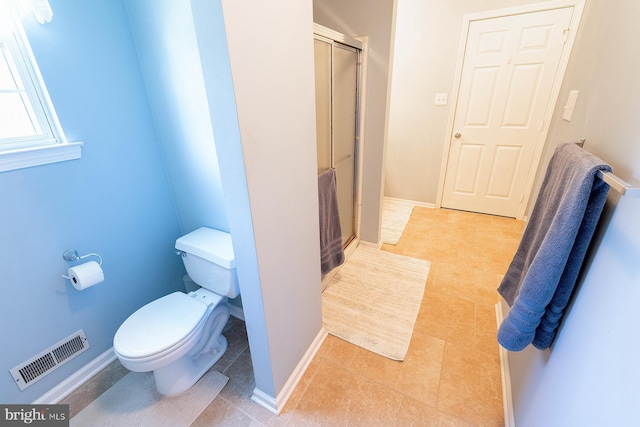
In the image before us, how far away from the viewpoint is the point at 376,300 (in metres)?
1.97

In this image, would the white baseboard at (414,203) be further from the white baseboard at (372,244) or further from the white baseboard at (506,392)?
the white baseboard at (506,392)

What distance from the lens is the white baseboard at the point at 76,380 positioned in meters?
1.31

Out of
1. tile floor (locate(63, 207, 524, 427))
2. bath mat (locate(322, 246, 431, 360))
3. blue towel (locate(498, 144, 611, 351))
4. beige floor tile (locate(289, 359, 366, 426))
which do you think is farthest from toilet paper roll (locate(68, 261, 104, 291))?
blue towel (locate(498, 144, 611, 351))

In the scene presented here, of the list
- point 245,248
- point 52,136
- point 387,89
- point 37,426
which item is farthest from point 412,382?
point 52,136

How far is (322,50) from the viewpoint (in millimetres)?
1541

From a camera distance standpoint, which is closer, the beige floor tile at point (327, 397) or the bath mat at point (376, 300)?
the beige floor tile at point (327, 397)

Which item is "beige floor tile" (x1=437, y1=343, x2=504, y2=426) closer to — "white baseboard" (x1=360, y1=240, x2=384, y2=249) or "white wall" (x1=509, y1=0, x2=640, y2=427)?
"white wall" (x1=509, y1=0, x2=640, y2=427)

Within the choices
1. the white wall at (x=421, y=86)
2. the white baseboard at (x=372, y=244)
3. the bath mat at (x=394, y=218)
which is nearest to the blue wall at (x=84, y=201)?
the white baseboard at (x=372, y=244)

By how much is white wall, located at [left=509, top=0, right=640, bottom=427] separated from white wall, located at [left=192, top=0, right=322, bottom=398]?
3.13 ft

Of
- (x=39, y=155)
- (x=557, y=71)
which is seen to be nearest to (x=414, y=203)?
(x=557, y=71)

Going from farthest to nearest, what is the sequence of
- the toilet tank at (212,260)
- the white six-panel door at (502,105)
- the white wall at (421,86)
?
the white wall at (421,86), the white six-panel door at (502,105), the toilet tank at (212,260)

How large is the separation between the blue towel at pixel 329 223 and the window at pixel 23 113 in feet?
4.22

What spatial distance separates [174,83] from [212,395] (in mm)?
1616

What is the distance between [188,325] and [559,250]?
1475 mm
